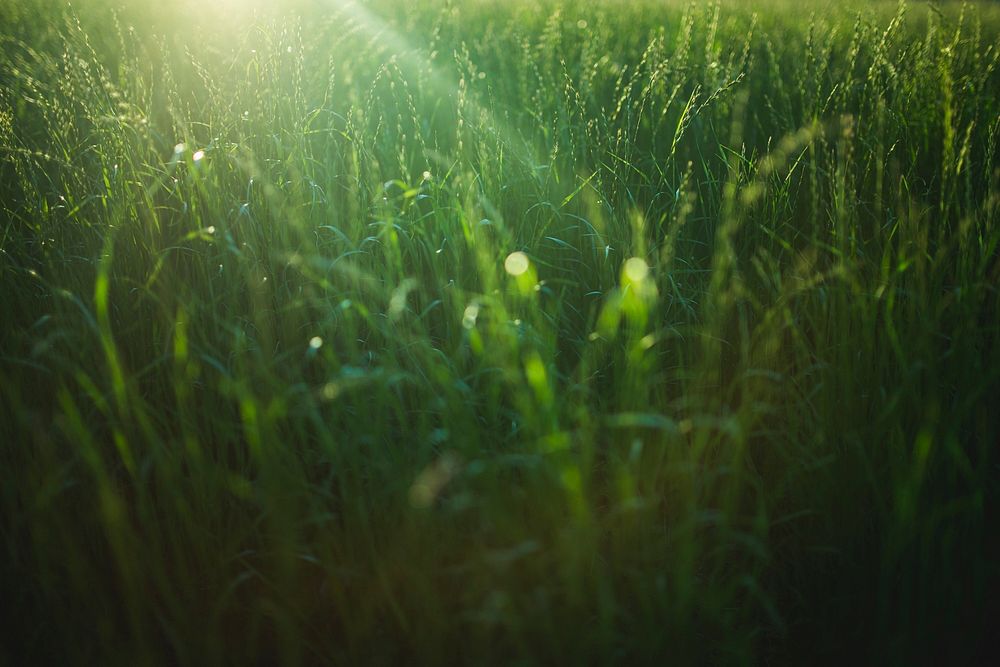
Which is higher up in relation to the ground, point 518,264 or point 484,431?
point 518,264

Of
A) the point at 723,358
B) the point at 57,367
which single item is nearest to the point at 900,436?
the point at 723,358

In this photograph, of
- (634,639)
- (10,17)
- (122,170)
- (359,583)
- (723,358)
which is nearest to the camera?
(634,639)

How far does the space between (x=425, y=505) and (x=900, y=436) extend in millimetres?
865

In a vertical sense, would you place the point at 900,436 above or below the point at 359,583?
above

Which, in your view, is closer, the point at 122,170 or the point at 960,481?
the point at 960,481

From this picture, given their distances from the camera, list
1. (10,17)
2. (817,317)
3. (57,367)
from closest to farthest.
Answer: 1. (57,367)
2. (817,317)
3. (10,17)

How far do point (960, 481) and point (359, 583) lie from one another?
113 centimetres

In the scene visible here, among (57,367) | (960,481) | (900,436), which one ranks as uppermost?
(57,367)

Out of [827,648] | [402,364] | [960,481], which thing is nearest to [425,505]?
[402,364]

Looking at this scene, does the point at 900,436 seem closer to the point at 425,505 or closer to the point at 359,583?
the point at 425,505

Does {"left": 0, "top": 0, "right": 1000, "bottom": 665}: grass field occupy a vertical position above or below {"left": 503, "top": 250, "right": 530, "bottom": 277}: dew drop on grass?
below

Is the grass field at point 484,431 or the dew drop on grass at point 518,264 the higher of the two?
the dew drop on grass at point 518,264

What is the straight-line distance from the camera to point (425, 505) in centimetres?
113

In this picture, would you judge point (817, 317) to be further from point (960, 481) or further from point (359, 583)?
point (359, 583)
